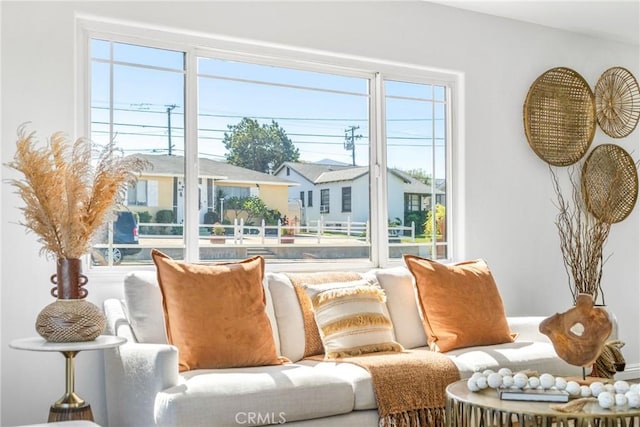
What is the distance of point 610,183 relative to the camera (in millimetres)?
5742

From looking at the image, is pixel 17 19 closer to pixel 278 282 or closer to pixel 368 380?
pixel 278 282

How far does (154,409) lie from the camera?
9.78ft

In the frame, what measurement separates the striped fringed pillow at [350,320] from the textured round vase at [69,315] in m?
1.14

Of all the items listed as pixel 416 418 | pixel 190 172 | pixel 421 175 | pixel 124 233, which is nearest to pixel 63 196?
pixel 124 233

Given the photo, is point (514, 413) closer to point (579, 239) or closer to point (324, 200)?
point (324, 200)

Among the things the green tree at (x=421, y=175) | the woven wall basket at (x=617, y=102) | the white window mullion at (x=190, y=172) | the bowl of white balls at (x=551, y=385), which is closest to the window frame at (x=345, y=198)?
the green tree at (x=421, y=175)

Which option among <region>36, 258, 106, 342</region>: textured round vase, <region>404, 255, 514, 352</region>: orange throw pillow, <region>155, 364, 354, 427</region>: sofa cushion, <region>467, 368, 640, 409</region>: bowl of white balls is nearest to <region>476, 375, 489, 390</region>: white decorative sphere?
<region>467, 368, 640, 409</region>: bowl of white balls

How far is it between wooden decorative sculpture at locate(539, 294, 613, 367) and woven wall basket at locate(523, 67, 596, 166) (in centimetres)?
233

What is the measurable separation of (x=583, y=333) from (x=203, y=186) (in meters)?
2.12

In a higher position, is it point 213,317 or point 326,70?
point 326,70

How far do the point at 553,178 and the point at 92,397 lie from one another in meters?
3.47

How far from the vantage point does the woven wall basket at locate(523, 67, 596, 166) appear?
17.5 feet

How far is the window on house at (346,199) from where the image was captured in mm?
4727

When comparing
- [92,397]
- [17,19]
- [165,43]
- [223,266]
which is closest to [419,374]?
[223,266]
